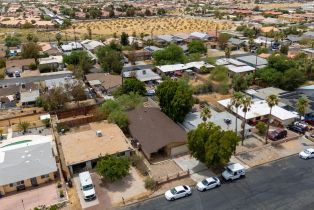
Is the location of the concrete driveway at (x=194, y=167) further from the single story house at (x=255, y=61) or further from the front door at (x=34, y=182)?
the single story house at (x=255, y=61)

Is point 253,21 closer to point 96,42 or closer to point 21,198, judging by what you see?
point 96,42

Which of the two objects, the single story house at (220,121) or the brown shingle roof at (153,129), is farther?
the single story house at (220,121)

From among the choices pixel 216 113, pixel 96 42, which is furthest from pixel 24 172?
pixel 96 42

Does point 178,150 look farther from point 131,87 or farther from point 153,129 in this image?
point 131,87

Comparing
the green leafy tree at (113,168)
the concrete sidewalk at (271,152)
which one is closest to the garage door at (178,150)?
the concrete sidewalk at (271,152)

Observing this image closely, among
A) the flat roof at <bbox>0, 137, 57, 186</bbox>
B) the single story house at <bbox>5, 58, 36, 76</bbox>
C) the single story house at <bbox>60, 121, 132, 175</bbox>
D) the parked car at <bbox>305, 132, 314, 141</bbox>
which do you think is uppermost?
the single story house at <bbox>5, 58, 36, 76</bbox>

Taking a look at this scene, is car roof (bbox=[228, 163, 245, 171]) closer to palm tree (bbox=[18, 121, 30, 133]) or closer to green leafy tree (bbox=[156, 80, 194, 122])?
green leafy tree (bbox=[156, 80, 194, 122])

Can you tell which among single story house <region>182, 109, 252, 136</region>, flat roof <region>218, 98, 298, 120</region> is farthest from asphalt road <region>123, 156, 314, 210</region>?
flat roof <region>218, 98, 298, 120</region>

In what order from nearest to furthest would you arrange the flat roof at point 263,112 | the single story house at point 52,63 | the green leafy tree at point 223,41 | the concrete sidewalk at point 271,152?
the concrete sidewalk at point 271,152 → the flat roof at point 263,112 → the single story house at point 52,63 → the green leafy tree at point 223,41
